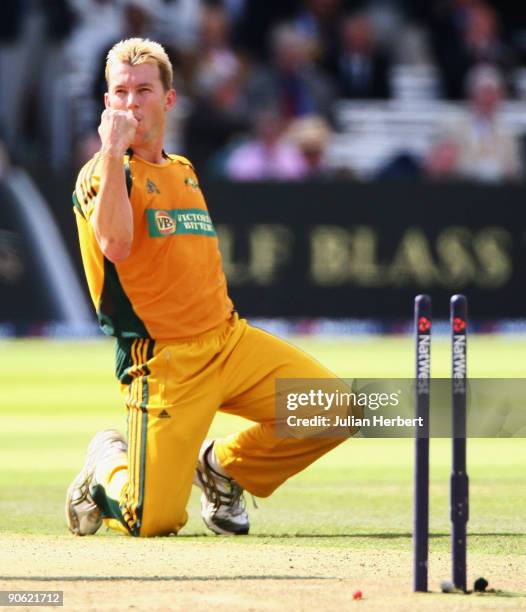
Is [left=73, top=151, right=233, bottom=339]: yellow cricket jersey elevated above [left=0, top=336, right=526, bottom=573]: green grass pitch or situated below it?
above

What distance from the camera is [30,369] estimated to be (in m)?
15.8

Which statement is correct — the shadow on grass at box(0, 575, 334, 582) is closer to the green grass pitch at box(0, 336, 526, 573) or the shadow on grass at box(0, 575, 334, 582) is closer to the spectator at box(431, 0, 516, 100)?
the green grass pitch at box(0, 336, 526, 573)

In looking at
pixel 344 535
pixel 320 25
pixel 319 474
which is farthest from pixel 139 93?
pixel 320 25

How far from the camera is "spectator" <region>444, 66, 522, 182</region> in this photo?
20766mm

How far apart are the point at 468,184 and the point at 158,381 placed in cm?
1293

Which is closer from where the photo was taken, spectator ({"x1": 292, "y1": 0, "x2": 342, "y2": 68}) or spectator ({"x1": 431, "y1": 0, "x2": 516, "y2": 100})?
spectator ({"x1": 292, "y1": 0, "x2": 342, "y2": 68})

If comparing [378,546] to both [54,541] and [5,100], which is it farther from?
[5,100]

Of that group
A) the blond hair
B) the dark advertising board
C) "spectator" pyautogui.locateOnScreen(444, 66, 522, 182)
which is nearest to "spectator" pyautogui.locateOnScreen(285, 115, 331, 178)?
the dark advertising board

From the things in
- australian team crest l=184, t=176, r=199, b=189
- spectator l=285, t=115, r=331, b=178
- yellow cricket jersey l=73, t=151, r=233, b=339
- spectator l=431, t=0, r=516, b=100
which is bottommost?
yellow cricket jersey l=73, t=151, r=233, b=339

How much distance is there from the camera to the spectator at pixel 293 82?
2094cm

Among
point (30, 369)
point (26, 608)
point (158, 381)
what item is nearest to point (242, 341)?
point (158, 381)

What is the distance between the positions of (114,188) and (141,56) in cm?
A: 73

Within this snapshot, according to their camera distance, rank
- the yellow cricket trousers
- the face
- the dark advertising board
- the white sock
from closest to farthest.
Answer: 1. the yellow cricket trousers
2. the face
3. the white sock
4. the dark advertising board

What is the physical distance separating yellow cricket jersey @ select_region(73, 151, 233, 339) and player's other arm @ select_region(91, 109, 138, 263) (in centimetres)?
29
